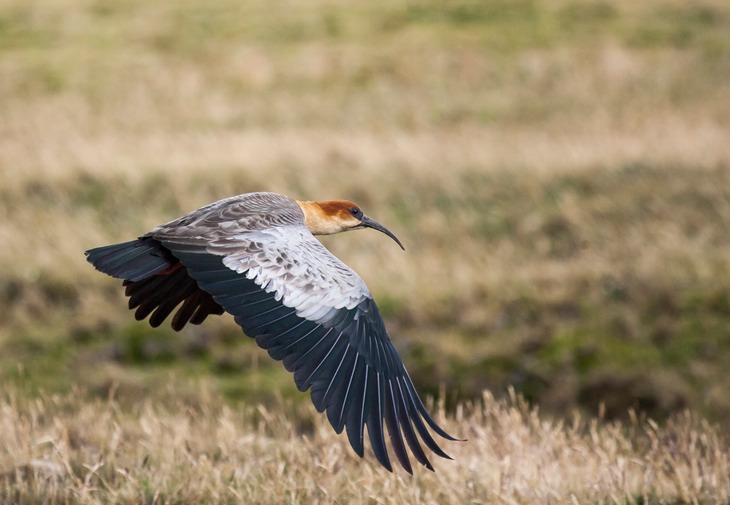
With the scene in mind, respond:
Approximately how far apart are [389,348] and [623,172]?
9.04 m

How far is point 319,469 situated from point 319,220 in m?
1.66

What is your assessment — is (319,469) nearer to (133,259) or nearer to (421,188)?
(133,259)

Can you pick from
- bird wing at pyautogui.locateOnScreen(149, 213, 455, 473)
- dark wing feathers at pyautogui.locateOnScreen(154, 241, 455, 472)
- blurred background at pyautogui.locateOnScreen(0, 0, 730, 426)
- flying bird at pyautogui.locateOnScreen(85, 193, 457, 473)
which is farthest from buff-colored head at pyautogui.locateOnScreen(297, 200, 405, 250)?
blurred background at pyautogui.locateOnScreen(0, 0, 730, 426)

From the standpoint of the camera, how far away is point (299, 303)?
15.5ft

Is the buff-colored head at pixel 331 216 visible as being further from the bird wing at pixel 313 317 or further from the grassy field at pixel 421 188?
the grassy field at pixel 421 188

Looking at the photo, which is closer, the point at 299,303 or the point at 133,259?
the point at 299,303

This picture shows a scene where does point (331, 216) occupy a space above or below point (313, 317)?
above

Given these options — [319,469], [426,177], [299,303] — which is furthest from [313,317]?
[426,177]

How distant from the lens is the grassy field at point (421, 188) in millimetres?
8977

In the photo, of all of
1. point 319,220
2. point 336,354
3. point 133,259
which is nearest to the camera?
point 336,354

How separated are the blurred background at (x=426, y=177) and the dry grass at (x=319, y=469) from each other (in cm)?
155

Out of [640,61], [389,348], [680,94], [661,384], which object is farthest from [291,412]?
[640,61]

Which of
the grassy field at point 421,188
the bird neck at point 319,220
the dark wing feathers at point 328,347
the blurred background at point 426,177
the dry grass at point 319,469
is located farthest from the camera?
the blurred background at point 426,177

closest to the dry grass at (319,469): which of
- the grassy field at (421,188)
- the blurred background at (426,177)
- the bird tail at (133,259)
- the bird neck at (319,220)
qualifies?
the grassy field at (421,188)
